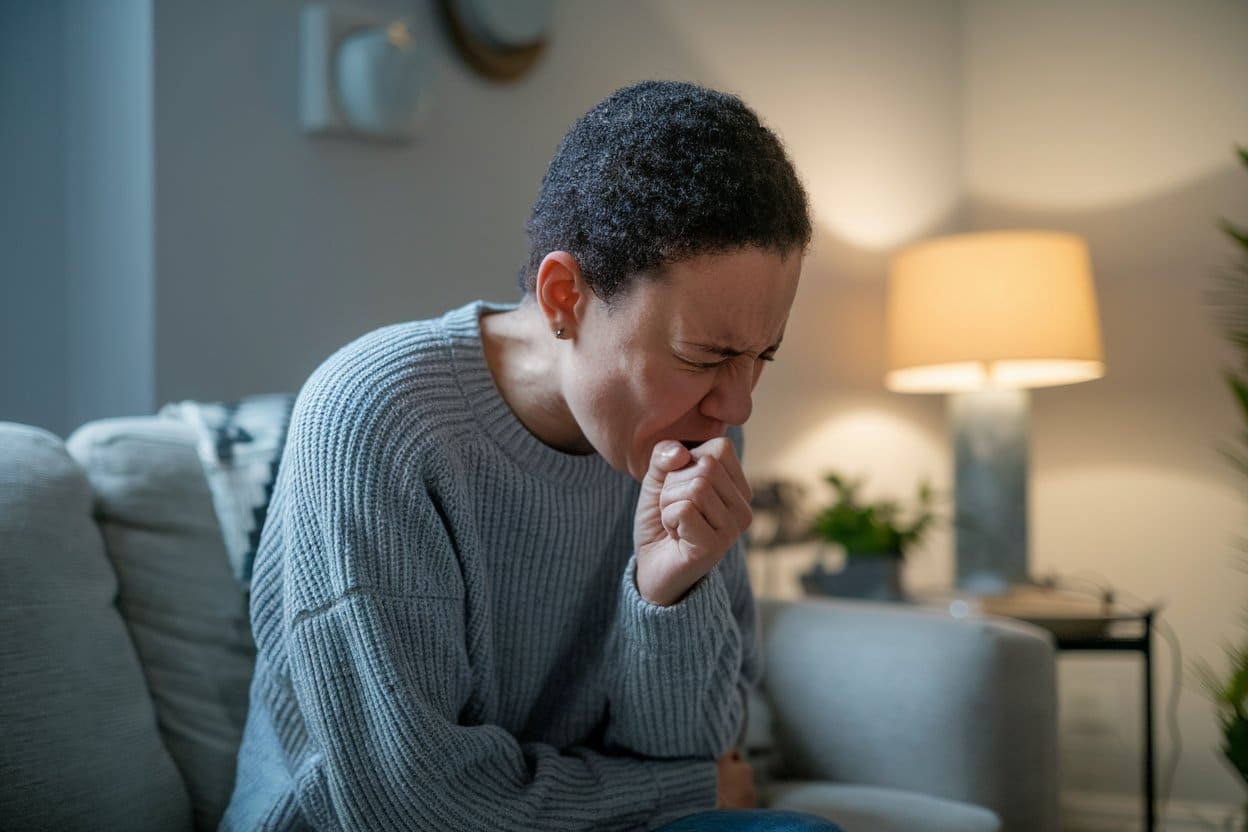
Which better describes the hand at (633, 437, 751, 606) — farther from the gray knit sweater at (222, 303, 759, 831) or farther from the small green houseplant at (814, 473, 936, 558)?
the small green houseplant at (814, 473, 936, 558)

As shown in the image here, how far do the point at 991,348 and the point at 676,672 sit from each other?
4.64ft

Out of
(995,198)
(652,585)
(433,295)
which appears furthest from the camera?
(995,198)

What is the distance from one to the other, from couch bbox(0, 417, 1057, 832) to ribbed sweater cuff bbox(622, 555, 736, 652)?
361 mm

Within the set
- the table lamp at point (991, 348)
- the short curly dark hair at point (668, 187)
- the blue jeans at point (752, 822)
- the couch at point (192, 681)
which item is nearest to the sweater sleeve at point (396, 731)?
the blue jeans at point (752, 822)

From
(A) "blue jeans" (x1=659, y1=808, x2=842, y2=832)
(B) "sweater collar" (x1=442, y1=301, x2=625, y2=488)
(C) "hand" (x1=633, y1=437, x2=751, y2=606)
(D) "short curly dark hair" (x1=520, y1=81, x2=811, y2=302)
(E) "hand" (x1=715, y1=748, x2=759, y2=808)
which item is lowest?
(E) "hand" (x1=715, y1=748, x2=759, y2=808)

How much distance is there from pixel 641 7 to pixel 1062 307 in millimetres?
994

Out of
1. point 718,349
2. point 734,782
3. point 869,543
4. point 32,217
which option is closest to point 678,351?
point 718,349

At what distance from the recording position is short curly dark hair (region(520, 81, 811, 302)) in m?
0.92

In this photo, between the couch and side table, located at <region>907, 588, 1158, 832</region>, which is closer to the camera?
the couch

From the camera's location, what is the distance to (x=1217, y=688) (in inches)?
40.1

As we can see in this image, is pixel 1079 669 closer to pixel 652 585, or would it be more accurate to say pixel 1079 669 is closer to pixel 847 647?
pixel 847 647

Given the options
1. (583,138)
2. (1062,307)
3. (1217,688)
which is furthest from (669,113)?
(1062,307)

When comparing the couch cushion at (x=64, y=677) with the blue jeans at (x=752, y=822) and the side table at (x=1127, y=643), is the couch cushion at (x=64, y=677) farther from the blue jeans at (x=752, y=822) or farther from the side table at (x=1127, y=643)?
the side table at (x=1127, y=643)

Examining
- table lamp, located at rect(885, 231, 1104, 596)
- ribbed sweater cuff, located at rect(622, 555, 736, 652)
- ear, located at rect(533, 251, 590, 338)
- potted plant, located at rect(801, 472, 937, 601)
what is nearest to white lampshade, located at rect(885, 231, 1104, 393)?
table lamp, located at rect(885, 231, 1104, 596)
